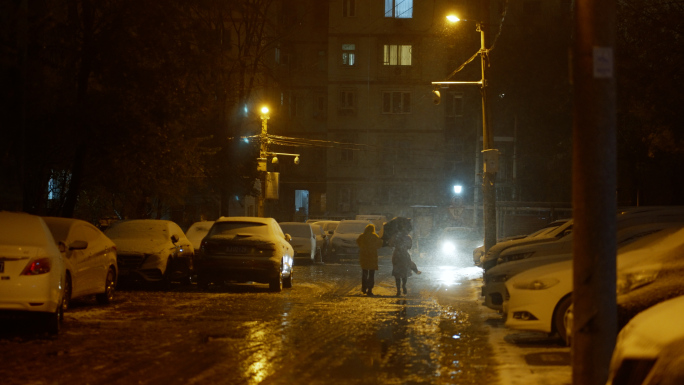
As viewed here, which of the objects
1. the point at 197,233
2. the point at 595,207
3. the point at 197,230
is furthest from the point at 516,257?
the point at 197,230

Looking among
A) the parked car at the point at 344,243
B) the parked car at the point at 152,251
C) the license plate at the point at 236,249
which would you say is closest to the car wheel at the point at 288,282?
the license plate at the point at 236,249

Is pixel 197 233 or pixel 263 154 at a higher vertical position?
pixel 263 154

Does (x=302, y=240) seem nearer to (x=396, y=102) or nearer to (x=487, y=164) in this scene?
(x=487, y=164)

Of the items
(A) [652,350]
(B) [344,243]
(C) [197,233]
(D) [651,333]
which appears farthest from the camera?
(B) [344,243]

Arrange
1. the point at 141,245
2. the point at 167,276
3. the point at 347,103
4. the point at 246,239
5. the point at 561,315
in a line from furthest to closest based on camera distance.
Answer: the point at 347,103, the point at 167,276, the point at 141,245, the point at 246,239, the point at 561,315

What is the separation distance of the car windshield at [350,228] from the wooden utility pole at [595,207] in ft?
102

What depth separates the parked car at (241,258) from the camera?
1900 cm

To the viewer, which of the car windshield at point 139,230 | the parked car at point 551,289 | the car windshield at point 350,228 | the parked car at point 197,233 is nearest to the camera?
the parked car at point 551,289

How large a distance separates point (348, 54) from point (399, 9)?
15.4 feet

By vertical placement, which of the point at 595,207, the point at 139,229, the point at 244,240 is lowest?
the point at 244,240

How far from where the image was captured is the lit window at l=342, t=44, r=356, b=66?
195 feet

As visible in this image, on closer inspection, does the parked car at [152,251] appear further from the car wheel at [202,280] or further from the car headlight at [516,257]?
the car headlight at [516,257]

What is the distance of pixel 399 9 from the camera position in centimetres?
5894

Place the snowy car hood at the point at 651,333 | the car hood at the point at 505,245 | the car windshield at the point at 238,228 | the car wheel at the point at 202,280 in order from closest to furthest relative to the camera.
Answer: the snowy car hood at the point at 651,333
the car hood at the point at 505,245
the car wheel at the point at 202,280
the car windshield at the point at 238,228
